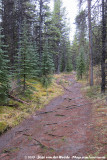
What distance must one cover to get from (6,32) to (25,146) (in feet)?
57.6

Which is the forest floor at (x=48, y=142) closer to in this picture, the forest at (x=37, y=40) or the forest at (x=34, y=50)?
the forest at (x=34, y=50)

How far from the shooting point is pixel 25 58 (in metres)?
9.45

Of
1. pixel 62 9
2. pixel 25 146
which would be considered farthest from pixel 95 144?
pixel 62 9

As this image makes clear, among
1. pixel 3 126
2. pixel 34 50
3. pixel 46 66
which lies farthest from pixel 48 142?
pixel 34 50

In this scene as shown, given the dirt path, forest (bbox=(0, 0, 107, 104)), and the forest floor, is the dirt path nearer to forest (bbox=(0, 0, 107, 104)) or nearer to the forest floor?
the forest floor

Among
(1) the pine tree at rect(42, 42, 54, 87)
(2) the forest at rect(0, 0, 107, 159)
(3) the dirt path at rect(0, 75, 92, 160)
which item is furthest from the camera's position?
(1) the pine tree at rect(42, 42, 54, 87)

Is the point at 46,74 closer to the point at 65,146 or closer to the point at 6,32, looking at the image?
the point at 6,32

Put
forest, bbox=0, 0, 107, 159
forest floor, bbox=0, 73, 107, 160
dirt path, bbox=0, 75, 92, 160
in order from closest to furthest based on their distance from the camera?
1. forest floor, bbox=0, 73, 107, 160
2. dirt path, bbox=0, 75, 92, 160
3. forest, bbox=0, 0, 107, 159

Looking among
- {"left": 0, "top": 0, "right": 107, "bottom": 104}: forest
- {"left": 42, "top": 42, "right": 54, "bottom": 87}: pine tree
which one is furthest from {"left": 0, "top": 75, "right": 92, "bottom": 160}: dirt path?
{"left": 42, "top": 42, "right": 54, "bottom": 87}: pine tree

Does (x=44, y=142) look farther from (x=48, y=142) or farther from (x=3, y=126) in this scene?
(x=3, y=126)

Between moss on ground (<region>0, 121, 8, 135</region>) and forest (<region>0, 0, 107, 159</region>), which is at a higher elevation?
forest (<region>0, 0, 107, 159</region>)

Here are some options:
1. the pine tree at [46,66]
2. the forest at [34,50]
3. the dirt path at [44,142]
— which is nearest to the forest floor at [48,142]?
the dirt path at [44,142]

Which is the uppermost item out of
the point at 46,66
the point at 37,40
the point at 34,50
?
the point at 37,40

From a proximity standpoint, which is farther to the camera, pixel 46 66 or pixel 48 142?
pixel 46 66
